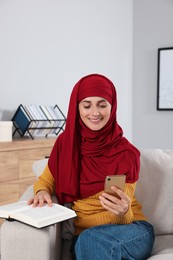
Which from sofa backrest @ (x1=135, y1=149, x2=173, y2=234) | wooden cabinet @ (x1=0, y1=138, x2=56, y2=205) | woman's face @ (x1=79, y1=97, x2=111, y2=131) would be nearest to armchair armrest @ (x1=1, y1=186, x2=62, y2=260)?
woman's face @ (x1=79, y1=97, x2=111, y2=131)

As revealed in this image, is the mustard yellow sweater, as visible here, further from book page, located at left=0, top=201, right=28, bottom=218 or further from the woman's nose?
the woman's nose

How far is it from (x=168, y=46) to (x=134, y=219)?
352 centimetres

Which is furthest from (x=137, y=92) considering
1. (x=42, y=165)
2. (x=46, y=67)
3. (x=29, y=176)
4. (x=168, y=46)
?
(x=42, y=165)

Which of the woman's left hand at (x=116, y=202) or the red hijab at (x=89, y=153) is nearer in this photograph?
the woman's left hand at (x=116, y=202)

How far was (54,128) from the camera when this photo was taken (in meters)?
3.75

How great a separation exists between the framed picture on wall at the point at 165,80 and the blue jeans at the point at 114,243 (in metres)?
3.42

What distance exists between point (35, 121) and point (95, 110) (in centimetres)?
167

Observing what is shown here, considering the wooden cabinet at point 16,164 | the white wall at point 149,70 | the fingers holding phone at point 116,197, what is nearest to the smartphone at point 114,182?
the fingers holding phone at point 116,197

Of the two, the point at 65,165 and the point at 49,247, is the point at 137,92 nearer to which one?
the point at 65,165

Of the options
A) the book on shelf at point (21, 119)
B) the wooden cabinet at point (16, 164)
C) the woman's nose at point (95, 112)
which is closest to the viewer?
the woman's nose at point (95, 112)

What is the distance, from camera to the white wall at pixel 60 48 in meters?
3.70

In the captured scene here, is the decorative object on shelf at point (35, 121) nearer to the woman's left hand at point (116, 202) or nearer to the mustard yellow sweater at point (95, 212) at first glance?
the mustard yellow sweater at point (95, 212)

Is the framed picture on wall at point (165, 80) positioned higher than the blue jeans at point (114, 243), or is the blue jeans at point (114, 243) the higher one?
the framed picture on wall at point (165, 80)

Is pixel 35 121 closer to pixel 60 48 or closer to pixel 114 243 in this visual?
pixel 60 48
